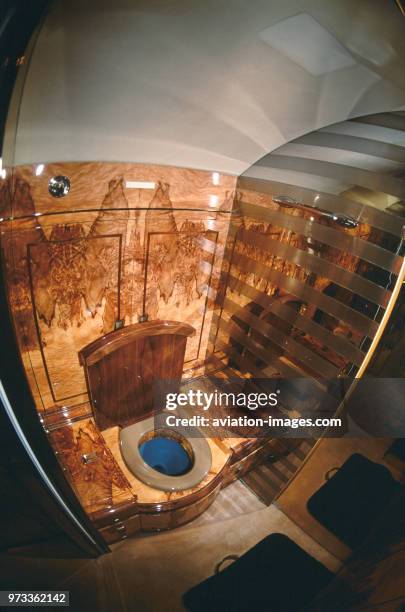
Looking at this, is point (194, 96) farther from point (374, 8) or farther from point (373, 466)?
point (373, 466)

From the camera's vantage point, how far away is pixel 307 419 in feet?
6.30

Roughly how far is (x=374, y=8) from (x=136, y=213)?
1278mm

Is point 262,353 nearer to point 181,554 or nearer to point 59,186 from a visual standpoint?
point 181,554

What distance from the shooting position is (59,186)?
137cm

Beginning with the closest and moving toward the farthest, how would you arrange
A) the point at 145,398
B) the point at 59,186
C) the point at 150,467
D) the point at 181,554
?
the point at 59,186 < the point at 181,554 < the point at 150,467 < the point at 145,398

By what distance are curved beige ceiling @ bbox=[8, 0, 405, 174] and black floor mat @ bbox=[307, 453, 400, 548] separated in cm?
196

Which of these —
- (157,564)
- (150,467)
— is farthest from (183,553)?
(150,467)

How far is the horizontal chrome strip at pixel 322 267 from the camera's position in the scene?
1.44 meters

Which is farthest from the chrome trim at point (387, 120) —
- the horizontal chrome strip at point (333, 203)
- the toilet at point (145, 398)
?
the toilet at point (145, 398)

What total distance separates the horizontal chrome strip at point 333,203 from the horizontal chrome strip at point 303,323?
2.00 feet

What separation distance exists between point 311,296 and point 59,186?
1.44 metres

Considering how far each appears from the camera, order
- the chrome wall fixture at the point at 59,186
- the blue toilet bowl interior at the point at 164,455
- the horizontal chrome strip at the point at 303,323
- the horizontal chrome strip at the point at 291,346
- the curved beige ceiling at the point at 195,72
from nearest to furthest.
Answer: the curved beige ceiling at the point at 195,72 → the chrome wall fixture at the point at 59,186 → the horizontal chrome strip at the point at 303,323 → the horizontal chrome strip at the point at 291,346 → the blue toilet bowl interior at the point at 164,455

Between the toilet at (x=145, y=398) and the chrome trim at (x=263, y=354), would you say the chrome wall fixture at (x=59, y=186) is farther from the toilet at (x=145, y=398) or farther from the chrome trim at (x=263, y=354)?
the chrome trim at (x=263, y=354)

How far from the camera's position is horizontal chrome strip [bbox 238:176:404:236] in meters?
1.36
